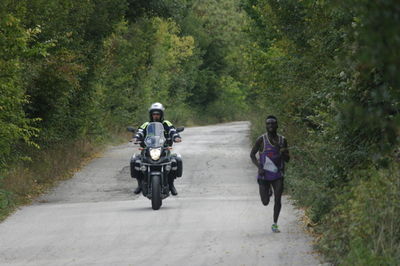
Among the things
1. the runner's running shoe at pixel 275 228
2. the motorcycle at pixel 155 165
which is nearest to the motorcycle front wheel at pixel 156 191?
the motorcycle at pixel 155 165

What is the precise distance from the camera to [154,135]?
1596 cm

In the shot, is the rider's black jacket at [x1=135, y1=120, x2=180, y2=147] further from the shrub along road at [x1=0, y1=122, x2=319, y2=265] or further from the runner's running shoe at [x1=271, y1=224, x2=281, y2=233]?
the runner's running shoe at [x1=271, y1=224, x2=281, y2=233]

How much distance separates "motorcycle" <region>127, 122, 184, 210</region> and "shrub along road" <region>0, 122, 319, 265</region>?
1.34 ft

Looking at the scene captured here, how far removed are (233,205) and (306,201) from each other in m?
4.99

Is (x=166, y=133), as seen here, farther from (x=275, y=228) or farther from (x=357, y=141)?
(x=357, y=141)

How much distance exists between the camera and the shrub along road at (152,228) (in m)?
10.6

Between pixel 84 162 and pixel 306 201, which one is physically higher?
pixel 306 201

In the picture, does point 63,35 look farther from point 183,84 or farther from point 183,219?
point 183,84

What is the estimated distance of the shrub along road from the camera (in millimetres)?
10609

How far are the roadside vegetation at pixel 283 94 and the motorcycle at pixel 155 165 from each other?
8.42ft

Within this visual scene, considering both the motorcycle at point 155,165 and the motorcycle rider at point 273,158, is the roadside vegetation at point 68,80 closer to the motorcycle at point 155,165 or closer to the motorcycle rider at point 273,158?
the motorcycle at point 155,165

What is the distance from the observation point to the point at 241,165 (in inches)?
1090

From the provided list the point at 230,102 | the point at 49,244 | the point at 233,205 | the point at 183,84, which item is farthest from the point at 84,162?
the point at 230,102

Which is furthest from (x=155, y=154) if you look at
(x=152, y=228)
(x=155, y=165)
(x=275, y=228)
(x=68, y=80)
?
(x=68, y=80)
